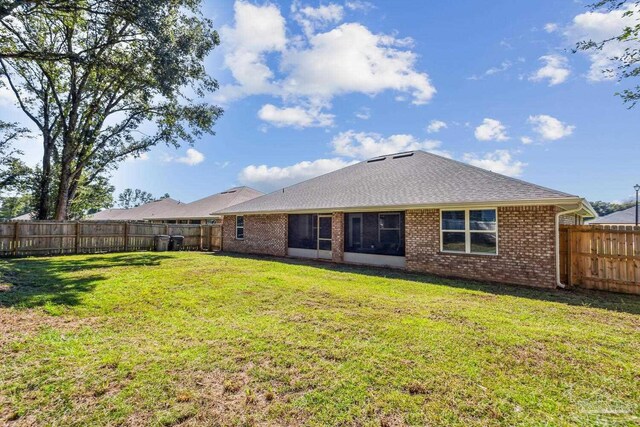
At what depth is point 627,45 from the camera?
897 cm

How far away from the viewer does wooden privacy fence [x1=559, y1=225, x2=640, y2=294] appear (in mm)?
7766

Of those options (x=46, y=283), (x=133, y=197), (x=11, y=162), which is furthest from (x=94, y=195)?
(x=133, y=197)

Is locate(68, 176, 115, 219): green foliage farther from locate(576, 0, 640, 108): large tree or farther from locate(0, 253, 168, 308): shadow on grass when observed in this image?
locate(576, 0, 640, 108): large tree

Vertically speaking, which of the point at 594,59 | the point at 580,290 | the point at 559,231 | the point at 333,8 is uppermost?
the point at 333,8

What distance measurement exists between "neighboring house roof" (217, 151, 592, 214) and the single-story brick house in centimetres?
3

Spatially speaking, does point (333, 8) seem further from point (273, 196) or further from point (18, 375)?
point (18, 375)

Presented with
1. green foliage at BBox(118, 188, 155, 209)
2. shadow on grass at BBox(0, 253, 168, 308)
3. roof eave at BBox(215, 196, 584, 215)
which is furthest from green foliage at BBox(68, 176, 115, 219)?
green foliage at BBox(118, 188, 155, 209)

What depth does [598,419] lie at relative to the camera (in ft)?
8.80

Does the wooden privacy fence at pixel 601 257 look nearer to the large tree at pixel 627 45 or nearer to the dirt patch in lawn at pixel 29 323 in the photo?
the large tree at pixel 627 45

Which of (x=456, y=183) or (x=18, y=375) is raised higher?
(x=456, y=183)

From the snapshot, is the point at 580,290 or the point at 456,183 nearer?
the point at 580,290

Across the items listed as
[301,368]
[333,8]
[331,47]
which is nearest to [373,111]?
[331,47]

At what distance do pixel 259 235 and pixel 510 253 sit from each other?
11.7 metres

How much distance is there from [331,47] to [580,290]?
1138cm
